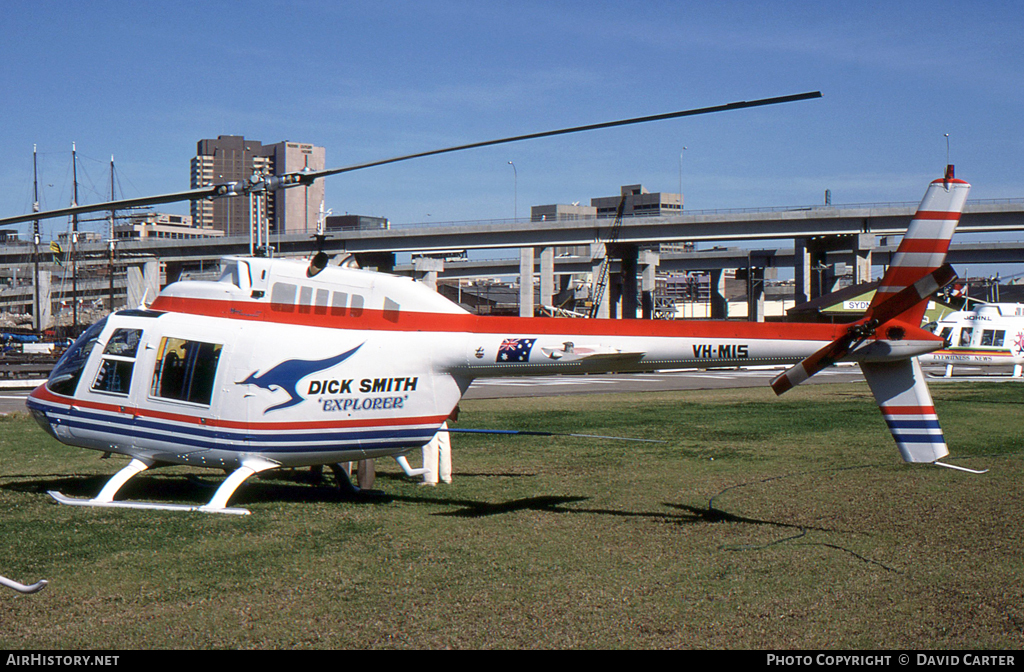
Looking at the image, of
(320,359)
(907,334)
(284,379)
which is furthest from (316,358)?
(907,334)

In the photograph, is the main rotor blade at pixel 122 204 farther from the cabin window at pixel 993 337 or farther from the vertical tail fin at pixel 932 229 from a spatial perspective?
the cabin window at pixel 993 337

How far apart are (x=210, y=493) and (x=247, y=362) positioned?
2719 millimetres

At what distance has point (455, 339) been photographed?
39.7ft

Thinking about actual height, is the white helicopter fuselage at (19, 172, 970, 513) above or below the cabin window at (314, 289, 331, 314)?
below

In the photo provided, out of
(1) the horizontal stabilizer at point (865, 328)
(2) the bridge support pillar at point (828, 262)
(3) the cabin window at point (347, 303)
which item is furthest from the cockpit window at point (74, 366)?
(2) the bridge support pillar at point (828, 262)

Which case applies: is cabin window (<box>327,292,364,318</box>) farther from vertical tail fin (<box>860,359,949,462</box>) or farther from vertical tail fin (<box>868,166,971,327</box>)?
vertical tail fin (<box>868,166,971,327</box>)

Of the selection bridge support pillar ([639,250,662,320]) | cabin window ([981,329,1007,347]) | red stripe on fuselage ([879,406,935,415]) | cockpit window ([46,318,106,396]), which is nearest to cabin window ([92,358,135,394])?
cockpit window ([46,318,106,396])

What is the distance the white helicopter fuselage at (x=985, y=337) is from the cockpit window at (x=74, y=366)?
37.1 m

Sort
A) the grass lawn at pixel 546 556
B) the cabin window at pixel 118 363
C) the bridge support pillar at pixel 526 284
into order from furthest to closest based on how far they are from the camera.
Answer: the bridge support pillar at pixel 526 284 < the cabin window at pixel 118 363 < the grass lawn at pixel 546 556

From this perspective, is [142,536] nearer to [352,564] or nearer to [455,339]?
[352,564]

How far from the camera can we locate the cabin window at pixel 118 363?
40.2 feet

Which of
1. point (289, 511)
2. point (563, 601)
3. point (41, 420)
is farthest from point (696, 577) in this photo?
point (41, 420)

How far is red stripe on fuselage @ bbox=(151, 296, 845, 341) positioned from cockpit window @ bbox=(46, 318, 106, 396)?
1461 mm

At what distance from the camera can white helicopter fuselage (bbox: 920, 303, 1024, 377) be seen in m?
39.8
